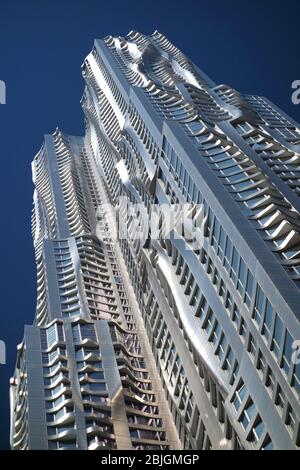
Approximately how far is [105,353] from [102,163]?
89714 mm

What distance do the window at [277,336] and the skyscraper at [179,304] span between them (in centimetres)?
18

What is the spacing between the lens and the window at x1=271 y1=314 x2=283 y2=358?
55.2m

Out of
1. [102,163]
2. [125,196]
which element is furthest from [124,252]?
[102,163]

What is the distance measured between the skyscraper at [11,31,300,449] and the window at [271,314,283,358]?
0.58ft

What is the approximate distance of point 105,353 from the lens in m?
81.7

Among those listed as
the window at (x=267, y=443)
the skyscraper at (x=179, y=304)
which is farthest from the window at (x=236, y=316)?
the window at (x=267, y=443)

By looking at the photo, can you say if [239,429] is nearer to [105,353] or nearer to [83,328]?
[105,353]

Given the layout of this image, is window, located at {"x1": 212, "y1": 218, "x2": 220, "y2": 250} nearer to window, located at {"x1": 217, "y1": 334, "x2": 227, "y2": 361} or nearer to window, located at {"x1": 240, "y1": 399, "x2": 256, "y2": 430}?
window, located at {"x1": 217, "y1": 334, "x2": 227, "y2": 361}

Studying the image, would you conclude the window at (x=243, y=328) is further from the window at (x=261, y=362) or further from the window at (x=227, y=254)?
the window at (x=227, y=254)

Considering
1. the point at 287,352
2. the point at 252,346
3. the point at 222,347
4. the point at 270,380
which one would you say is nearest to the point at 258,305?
the point at 252,346

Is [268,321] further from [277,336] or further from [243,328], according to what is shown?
[243,328]

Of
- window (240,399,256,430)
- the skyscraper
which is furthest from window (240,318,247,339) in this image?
window (240,399,256,430)

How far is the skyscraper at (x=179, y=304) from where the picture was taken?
5944 cm
